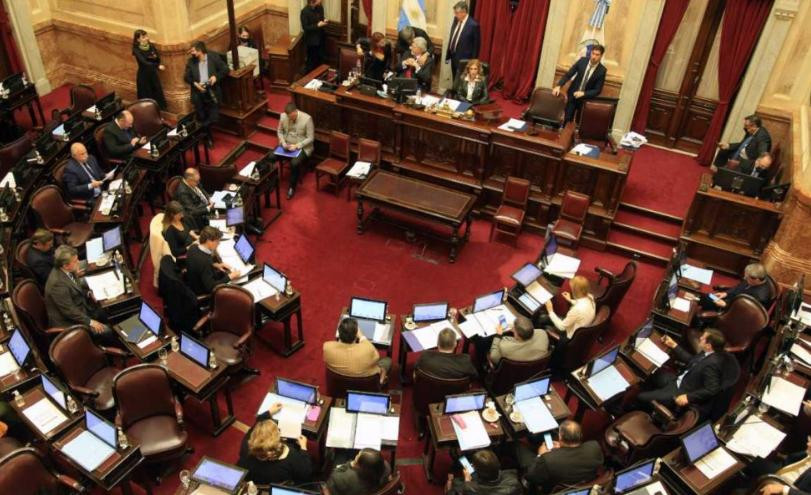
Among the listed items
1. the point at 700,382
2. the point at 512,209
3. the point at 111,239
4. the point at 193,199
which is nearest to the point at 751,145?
the point at 512,209

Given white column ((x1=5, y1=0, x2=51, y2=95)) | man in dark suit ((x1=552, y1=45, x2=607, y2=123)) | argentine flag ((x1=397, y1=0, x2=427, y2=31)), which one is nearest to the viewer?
man in dark suit ((x1=552, y1=45, x2=607, y2=123))

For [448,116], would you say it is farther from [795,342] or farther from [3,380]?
[3,380]

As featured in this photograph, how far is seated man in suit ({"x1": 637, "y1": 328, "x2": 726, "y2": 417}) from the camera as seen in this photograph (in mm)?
5984

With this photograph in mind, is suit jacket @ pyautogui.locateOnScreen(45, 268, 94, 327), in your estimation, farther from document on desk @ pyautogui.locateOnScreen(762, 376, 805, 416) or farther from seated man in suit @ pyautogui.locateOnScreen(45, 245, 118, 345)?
document on desk @ pyautogui.locateOnScreen(762, 376, 805, 416)

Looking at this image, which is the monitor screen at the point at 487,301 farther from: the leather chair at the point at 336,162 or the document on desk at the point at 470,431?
the leather chair at the point at 336,162

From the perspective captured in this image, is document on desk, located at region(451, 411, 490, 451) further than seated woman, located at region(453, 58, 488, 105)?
No

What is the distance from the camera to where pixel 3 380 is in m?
5.61

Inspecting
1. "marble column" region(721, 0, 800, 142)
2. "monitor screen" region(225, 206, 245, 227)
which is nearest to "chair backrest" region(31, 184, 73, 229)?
"monitor screen" region(225, 206, 245, 227)

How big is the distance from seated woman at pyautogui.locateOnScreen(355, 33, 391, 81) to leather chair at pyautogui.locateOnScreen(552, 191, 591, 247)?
3968 millimetres

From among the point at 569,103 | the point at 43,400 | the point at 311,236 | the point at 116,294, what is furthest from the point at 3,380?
the point at 569,103

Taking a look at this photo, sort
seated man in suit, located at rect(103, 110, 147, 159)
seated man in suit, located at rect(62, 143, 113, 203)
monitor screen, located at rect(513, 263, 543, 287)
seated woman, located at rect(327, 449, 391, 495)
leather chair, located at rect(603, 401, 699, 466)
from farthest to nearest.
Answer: seated man in suit, located at rect(103, 110, 147, 159) < seated man in suit, located at rect(62, 143, 113, 203) < monitor screen, located at rect(513, 263, 543, 287) < leather chair, located at rect(603, 401, 699, 466) < seated woman, located at rect(327, 449, 391, 495)

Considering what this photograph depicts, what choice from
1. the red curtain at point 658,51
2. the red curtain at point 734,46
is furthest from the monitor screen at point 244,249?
the red curtain at point 734,46

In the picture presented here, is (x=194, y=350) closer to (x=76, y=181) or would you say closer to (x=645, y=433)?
(x=76, y=181)

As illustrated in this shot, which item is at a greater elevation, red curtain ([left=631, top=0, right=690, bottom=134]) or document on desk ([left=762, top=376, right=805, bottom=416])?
red curtain ([left=631, top=0, right=690, bottom=134])
